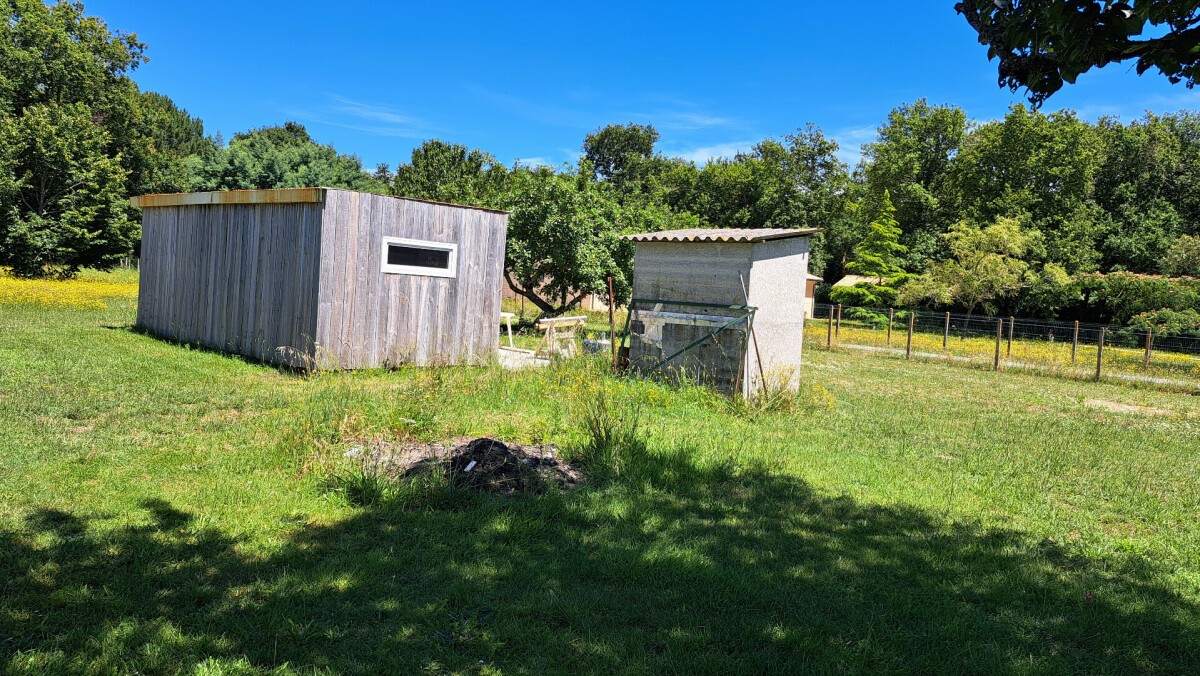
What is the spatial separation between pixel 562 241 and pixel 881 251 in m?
26.6

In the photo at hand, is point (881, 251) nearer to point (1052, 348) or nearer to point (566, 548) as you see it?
point (1052, 348)

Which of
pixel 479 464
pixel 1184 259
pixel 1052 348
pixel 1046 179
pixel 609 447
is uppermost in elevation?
pixel 1046 179

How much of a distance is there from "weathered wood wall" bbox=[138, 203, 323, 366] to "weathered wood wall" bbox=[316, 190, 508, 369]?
11.3 inches

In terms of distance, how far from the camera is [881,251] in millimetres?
38438

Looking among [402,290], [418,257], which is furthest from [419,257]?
[402,290]

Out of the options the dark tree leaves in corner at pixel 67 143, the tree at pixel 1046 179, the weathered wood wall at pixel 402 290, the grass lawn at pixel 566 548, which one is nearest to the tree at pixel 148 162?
the dark tree leaves in corner at pixel 67 143

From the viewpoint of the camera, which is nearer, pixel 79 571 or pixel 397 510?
pixel 79 571

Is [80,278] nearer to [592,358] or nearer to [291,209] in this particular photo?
[291,209]

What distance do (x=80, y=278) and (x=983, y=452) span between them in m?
31.0

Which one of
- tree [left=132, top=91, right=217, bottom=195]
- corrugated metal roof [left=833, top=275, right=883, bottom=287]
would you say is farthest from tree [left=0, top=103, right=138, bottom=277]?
corrugated metal roof [left=833, top=275, right=883, bottom=287]

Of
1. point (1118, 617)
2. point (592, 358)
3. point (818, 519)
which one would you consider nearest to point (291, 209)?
point (592, 358)

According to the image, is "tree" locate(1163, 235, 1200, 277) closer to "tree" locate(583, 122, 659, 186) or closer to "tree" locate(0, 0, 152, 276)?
"tree" locate(583, 122, 659, 186)

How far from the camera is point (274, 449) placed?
560 cm

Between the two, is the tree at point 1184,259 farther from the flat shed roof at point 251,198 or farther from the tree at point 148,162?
the tree at point 148,162
